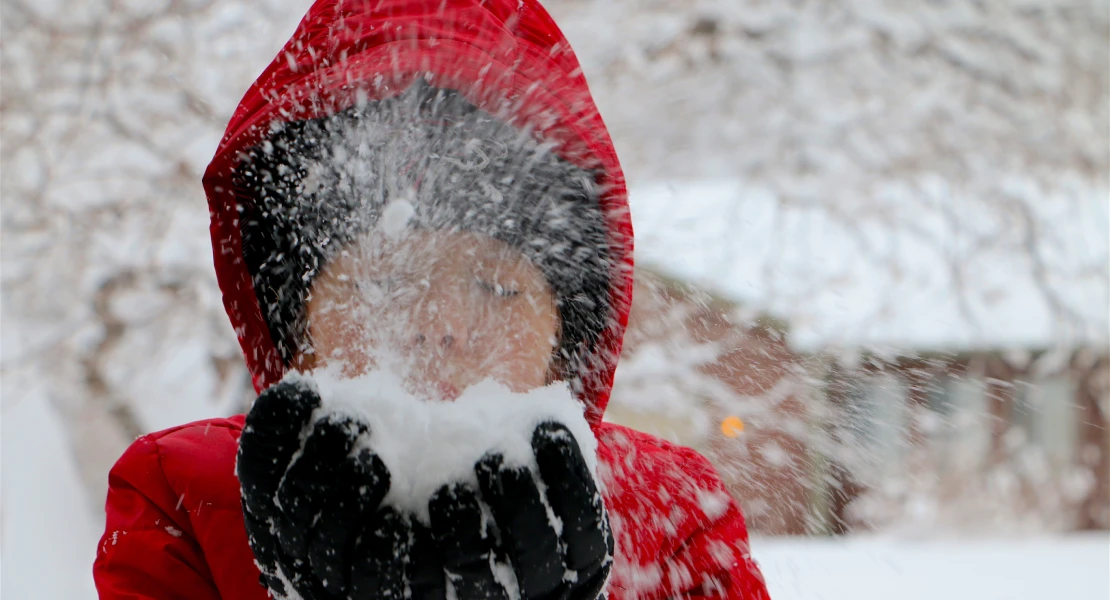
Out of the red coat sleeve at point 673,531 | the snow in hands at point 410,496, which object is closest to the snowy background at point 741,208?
the red coat sleeve at point 673,531

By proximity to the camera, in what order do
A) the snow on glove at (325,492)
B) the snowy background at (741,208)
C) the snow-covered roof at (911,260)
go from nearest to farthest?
1. the snow on glove at (325,492)
2. the snowy background at (741,208)
3. the snow-covered roof at (911,260)

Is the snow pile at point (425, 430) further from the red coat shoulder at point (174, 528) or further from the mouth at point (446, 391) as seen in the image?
the red coat shoulder at point (174, 528)

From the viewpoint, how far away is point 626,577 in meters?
1.23

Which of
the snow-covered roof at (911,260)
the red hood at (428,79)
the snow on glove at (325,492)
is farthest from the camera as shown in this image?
the snow-covered roof at (911,260)

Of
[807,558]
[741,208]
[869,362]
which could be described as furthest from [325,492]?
[807,558]

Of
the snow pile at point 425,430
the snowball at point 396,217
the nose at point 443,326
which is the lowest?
the snow pile at point 425,430

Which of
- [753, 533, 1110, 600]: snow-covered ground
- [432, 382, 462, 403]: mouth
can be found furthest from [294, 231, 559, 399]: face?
[753, 533, 1110, 600]: snow-covered ground

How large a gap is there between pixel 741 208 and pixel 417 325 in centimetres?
412

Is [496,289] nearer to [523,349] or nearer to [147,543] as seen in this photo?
[523,349]

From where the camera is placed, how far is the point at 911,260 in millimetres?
5301

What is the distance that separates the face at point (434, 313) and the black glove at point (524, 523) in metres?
0.13

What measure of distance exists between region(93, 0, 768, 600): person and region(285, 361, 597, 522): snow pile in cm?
2

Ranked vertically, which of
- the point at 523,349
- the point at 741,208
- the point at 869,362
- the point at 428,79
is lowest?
the point at 869,362

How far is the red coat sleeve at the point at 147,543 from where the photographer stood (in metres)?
1.08
